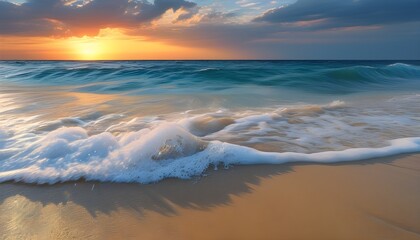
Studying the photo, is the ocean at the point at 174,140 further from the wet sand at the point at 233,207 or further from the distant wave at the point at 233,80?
the distant wave at the point at 233,80

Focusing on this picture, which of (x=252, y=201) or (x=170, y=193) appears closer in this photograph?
(x=252, y=201)

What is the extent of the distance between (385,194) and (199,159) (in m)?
1.62

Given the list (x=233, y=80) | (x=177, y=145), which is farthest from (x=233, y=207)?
(x=233, y=80)

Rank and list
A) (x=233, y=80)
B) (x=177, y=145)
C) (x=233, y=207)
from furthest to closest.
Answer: (x=233, y=80), (x=177, y=145), (x=233, y=207)

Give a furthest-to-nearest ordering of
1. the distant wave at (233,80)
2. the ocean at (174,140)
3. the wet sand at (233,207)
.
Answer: the distant wave at (233,80) < the ocean at (174,140) < the wet sand at (233,207)

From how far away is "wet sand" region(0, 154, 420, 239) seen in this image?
186 cm

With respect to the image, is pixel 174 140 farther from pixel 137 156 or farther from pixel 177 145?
pixel 137 156

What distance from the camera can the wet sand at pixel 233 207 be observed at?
6.11 ft

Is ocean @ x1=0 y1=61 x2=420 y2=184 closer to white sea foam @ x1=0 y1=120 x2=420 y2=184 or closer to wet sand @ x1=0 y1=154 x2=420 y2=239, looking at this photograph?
white sea foam @ x1=0 y1=120 x2=420 y2=184

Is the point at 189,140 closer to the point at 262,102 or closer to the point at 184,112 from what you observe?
the point at 184,112

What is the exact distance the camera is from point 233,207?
2146 mm

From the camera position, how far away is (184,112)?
5840mm

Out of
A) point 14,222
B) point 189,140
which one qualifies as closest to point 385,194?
point 189,140

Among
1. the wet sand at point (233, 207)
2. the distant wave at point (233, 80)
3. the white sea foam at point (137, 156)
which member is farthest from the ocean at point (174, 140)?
the distant wave at point (233, 80)
